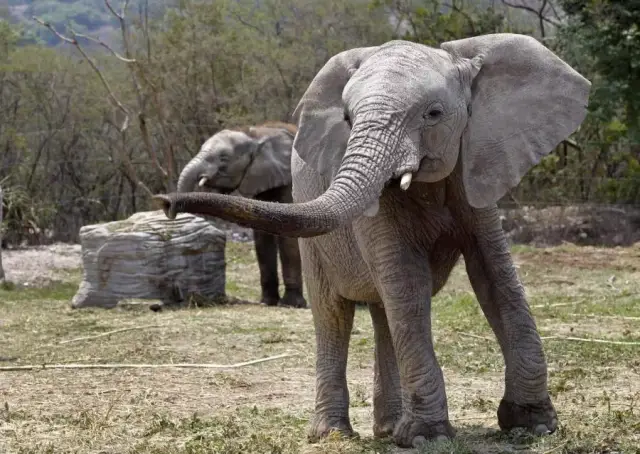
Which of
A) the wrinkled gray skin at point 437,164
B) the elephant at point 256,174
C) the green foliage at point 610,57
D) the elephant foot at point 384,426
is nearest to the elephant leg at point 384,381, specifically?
the elephant foot at point 384,426

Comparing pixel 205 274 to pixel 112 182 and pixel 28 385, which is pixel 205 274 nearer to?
pixel 28 385

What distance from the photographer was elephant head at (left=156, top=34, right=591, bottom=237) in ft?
15.2

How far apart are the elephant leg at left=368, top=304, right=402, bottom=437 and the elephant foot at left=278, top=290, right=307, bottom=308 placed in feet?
25.9

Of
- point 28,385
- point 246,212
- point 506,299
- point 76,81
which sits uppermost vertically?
point 76,81

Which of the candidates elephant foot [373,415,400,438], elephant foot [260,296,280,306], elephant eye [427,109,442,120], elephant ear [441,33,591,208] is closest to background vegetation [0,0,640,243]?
elephant foot [260,296,280,306]

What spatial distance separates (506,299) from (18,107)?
77.4ft

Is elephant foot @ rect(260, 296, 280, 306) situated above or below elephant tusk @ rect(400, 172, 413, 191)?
below

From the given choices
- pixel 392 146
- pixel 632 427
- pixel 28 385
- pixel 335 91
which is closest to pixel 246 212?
pixel 392 146

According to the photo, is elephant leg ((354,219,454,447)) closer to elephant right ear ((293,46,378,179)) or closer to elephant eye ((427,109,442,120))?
elephant right ear ((293,46,378,179))

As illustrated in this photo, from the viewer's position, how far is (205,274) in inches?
521

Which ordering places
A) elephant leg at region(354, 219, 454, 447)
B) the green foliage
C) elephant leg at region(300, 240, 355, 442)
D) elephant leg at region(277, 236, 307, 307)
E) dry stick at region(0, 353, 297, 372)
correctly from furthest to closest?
1. the green foliage
2. elephant leg at region(277, 236, 307, 307)
3. dry stick at region(0, 353, 297, 372)
4. elephant leg at region(300, 240, 355, 442)
5. elephant leg at region(354, 219, 454, 447)

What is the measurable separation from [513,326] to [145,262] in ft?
26.1

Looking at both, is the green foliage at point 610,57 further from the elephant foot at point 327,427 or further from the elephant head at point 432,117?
the elephant foot at point 327,427

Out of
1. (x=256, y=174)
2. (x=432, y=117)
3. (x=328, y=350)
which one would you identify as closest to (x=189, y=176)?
(x=256, y=174)
